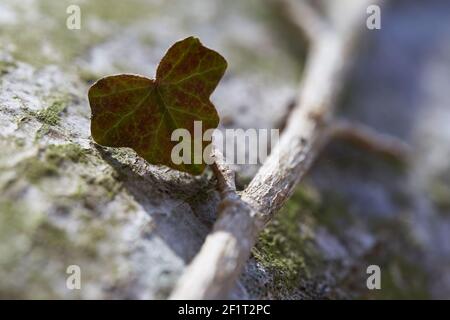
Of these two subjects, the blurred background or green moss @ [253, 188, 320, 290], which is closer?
the blurred background

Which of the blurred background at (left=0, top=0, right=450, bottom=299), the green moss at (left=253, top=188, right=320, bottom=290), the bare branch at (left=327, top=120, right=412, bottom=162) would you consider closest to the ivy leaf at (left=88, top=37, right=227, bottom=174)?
the blurred background at (left=0, top=0, right=450, bottom=299)

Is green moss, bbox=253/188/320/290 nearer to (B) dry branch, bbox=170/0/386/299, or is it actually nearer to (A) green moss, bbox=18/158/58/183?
(B) dry branch, bbox=170/0/386/299

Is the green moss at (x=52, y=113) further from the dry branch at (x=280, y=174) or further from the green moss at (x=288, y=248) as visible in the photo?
the green moss at (x=288, y=248)

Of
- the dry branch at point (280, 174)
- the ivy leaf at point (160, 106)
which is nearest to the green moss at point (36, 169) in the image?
the ivy leaf at point (160, 106)

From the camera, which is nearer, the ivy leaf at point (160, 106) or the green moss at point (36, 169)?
the green moss at point (36, 169)

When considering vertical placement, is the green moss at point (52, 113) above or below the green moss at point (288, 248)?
above

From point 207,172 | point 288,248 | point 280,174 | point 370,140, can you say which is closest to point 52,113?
point 207,172

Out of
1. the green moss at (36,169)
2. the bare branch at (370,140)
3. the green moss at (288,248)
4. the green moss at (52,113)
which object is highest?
the green moss at (52,113)

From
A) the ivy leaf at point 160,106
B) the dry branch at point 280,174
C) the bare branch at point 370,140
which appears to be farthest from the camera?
the bare branch at point 370,140
